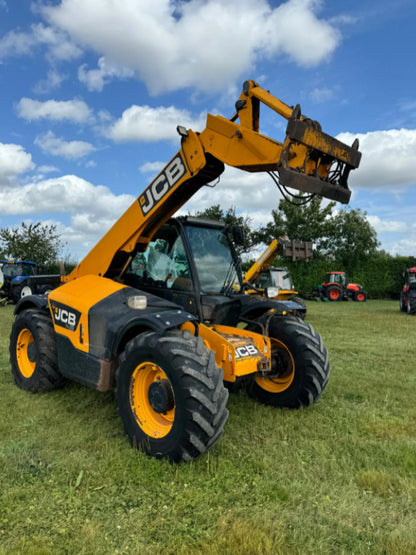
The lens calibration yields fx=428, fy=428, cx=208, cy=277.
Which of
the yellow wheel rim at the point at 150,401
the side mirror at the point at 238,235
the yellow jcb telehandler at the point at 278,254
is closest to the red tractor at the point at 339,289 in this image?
the yellow jcb telehandler at the point at 278,254

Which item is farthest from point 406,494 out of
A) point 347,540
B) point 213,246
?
point 213,246

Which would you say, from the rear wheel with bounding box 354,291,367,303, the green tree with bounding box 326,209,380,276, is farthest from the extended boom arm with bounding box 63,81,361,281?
the green tree with bounding box 326,209,380,276

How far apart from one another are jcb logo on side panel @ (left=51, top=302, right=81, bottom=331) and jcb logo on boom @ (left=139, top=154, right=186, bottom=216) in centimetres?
128

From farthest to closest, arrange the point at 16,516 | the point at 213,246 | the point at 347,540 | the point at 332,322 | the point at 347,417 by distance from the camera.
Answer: the point at 332,322 → the point at 213,246 → the point at 347,417 → the point at 16,516 → the point at 347,540

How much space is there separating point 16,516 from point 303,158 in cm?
336

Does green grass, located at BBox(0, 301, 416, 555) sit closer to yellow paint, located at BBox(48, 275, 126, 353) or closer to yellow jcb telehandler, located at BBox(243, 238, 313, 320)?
yellow paint, located at BBox(48, 275, 126, 353)

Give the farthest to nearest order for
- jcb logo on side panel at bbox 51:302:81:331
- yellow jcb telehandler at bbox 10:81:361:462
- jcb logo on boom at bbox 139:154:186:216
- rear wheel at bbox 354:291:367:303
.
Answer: rear wheel at bbox 354:291:367:303
jcb logo on side panel at bbox 51:302:81:331
jcb logo on boom at bbox 139:154:186:216
yellow jcb telehandler at bbox 10:81:361:462

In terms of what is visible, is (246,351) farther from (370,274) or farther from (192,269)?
(370,274)

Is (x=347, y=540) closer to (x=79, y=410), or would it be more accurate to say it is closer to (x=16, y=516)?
(x=16, y=516)

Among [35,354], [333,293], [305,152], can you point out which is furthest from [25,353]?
[333,293]

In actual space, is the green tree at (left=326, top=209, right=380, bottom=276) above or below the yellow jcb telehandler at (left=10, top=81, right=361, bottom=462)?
above

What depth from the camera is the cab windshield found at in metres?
4.63

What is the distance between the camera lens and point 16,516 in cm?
270

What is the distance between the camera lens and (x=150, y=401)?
3557 millimetres
